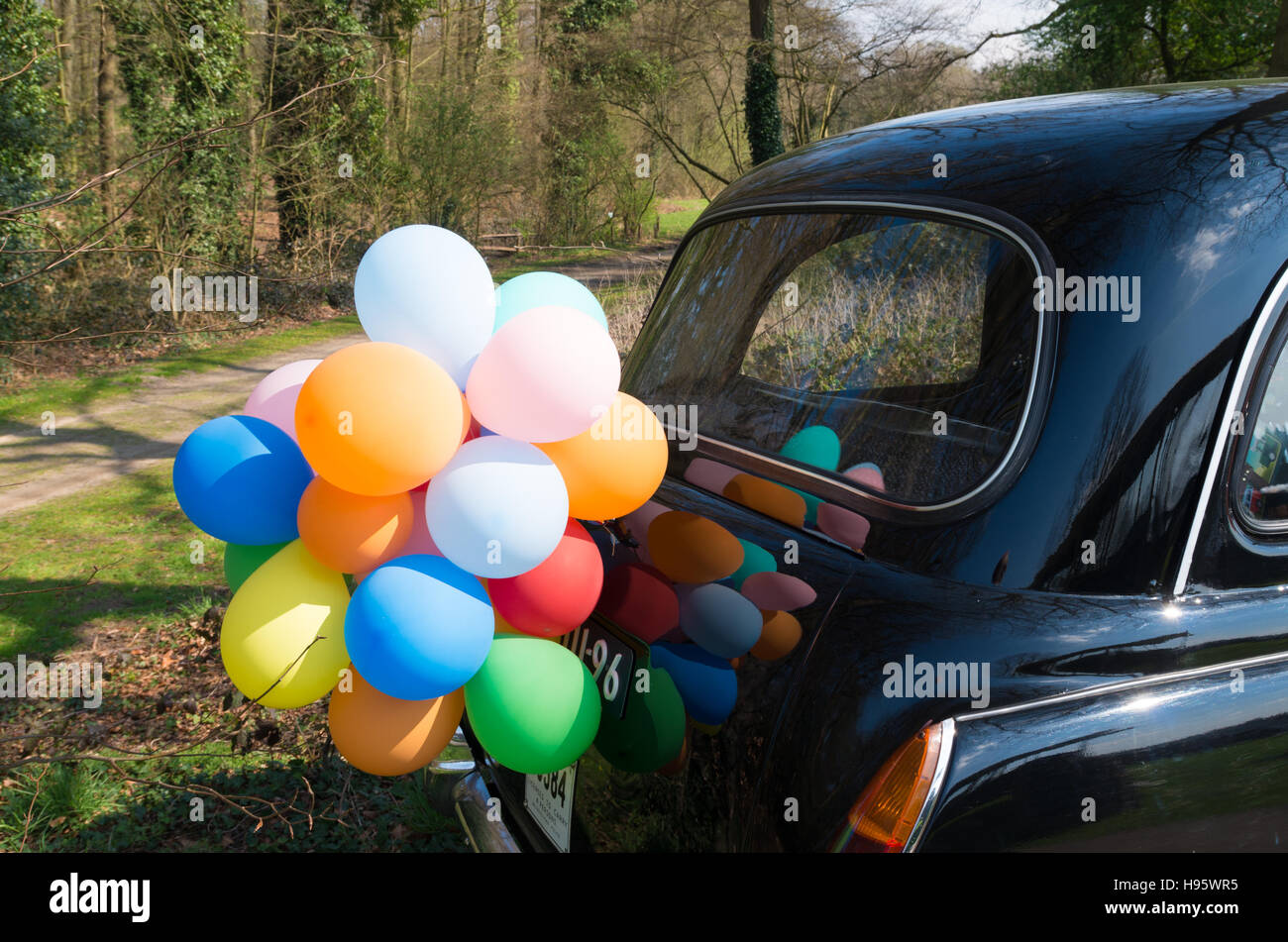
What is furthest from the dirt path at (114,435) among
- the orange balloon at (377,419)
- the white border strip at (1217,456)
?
the white border strip at (1217,456)

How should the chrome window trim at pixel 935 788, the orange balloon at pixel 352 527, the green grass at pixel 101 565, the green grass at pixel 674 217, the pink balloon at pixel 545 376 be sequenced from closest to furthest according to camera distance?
the chrome window trim at pixel 935 788, the pink balloon at pixel 545 376, the orange balloon at pixel 352 527, the green grass at pixel 101 565, the green grass at pixel 674 217

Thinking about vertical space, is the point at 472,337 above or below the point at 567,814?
above

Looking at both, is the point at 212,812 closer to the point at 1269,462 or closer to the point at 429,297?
the point at 429,297

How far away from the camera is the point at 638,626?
188 cm

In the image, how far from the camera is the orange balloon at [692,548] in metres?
1.85

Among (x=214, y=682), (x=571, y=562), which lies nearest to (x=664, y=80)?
(x=214, y=682)

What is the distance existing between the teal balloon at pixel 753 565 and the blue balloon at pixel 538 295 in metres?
0.73

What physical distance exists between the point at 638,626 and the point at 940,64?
1966cm

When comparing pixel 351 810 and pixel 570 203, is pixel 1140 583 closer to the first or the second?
pixel 351 810

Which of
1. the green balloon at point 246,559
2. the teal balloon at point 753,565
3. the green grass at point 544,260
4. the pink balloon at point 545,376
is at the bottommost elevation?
the green balloon at point 246,559

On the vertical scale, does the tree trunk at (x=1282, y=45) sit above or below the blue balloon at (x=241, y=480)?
above

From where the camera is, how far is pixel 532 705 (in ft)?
5.95

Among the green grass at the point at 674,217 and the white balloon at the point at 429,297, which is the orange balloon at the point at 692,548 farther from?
the green grass at the point at 674,217
